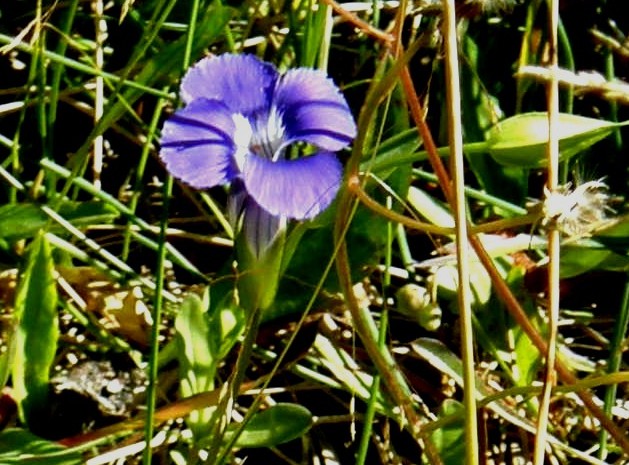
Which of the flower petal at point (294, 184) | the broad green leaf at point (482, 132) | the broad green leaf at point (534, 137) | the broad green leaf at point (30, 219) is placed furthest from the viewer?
the broad green leaf at point (482, 132)

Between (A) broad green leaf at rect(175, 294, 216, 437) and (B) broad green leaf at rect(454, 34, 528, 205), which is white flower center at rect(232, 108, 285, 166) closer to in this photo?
(A) broad green leaf at rect(175, 294, 216, 437)

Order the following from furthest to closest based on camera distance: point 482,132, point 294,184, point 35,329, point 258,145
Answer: point 482,132, point 35,329, point 258,145, point 294,184

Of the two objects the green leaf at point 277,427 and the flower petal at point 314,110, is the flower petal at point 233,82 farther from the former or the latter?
the green leaf at point 277,427

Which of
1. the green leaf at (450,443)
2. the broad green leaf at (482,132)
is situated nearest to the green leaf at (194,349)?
the green leaf at (450,443)

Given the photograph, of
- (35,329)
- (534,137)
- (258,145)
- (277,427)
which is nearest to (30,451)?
(35,329)

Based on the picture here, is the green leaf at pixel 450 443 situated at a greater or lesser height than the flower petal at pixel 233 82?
lesser

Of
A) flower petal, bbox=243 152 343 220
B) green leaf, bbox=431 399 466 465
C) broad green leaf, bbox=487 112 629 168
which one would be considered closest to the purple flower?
flower petal, bbox=243 152 343 220

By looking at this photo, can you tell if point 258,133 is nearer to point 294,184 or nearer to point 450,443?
point 294,184
